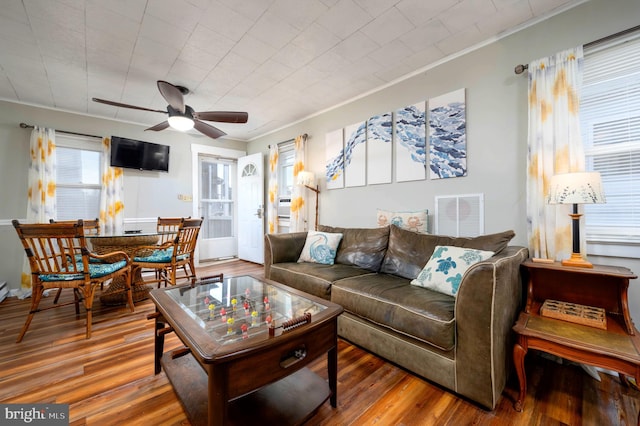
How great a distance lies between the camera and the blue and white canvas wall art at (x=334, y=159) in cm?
360

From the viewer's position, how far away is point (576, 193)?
1569 mm

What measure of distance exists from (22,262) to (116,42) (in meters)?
3.20

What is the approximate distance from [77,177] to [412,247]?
4765mm

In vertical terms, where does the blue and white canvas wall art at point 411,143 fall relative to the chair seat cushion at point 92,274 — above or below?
above

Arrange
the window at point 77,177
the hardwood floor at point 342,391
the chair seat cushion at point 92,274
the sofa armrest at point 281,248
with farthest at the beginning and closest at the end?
1. the window at point 77,177
2. the sofa armrest at point 281,248
3. the chair seat cushion at point 92,274
4. the hardwood floor at point 342,391

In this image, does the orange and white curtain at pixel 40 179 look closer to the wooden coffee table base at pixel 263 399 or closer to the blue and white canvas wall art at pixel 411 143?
the wooden coffee table base at pixel 263 399

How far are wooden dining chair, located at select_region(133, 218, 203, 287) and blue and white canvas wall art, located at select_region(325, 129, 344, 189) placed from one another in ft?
6.04

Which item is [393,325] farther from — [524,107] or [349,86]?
[349,86]

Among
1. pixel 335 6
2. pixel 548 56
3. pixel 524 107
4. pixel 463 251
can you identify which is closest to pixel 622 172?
pixel 524 107

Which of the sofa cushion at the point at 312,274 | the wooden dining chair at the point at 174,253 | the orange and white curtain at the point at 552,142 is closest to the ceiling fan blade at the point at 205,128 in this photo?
the wooden dining chair at the point at 174,253

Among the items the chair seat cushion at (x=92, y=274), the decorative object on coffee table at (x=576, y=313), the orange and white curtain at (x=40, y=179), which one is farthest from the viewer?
the orange and white curtain at (x=40, y=179)

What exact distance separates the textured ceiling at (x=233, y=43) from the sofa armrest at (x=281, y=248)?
182 cm

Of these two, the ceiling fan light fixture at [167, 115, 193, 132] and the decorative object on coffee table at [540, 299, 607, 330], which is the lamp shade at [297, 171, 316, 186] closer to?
the ceiling fan light fixture at [167, 115, 193, 132]

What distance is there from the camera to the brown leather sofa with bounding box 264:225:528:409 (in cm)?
135
